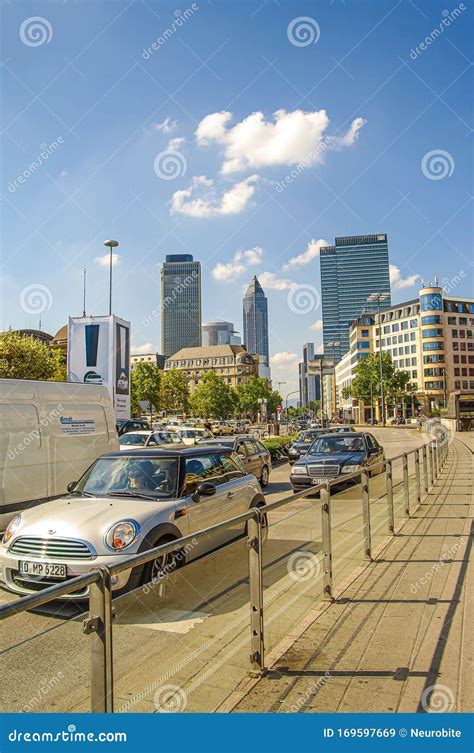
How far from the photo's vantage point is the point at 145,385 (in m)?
88.4

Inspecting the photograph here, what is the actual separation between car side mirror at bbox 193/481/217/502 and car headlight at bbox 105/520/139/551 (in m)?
1.05

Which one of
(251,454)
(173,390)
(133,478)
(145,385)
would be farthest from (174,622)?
(173,390)

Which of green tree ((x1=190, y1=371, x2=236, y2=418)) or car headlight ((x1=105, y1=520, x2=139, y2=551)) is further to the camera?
green tree ((x1=190, y1=371, x2=236, y2=418))

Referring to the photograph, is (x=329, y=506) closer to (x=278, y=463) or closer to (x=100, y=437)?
(x=100, y=437)

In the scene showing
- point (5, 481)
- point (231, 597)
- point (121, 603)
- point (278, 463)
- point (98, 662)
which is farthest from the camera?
point (278, 463)

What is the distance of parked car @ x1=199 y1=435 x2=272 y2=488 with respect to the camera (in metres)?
15.3

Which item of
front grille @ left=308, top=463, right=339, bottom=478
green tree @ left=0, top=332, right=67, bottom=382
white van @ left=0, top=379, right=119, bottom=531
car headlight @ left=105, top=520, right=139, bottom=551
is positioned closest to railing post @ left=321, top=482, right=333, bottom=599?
car headlight @ left=105, top=520, right=139, bottom=551

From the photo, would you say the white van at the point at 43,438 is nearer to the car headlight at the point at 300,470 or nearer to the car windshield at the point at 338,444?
the car headlight at the point at 300,470

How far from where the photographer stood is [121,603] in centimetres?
277

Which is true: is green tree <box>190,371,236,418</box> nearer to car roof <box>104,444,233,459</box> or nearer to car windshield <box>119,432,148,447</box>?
car windshield <box>119,432,148,447</box>

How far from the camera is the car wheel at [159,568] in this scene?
2.96m

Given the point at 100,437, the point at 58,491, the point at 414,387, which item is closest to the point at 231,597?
the point at 58,491

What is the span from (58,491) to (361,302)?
179636 mm

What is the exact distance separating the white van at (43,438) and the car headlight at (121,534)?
156 inches
